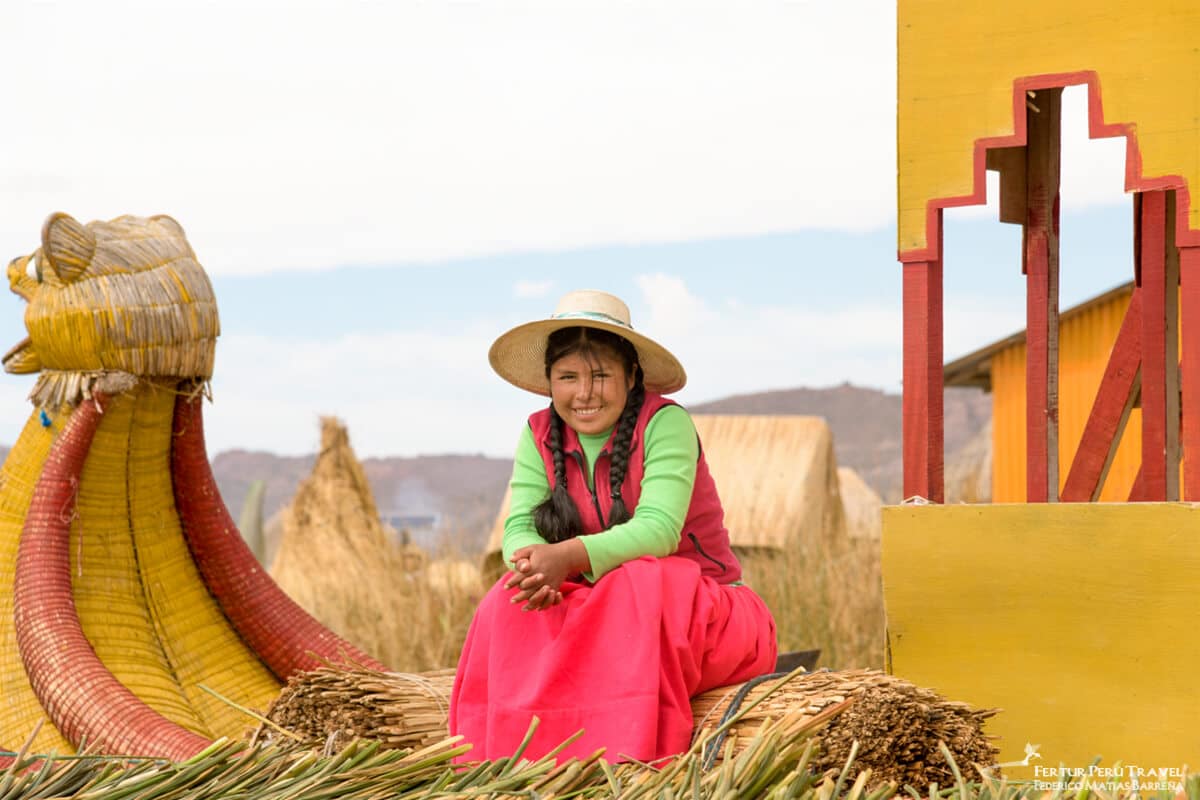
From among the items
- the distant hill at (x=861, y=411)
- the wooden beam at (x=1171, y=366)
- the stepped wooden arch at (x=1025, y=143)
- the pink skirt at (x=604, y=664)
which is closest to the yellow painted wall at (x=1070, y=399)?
the wooden beam at (x=1171, y=366)

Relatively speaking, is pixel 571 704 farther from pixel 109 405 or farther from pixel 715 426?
pixel 715 426


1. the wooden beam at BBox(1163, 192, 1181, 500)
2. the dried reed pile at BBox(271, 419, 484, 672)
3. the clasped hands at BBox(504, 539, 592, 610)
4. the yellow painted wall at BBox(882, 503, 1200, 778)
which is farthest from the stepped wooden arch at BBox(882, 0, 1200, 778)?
the dried reed pile at BBox(271, 419, 484, 672)

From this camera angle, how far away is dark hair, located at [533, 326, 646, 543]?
12.1ft

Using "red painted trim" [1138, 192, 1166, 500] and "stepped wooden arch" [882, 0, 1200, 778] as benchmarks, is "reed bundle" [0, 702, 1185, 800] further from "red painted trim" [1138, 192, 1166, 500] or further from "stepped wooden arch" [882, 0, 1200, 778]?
"red painted trim" [1138, 192, 1166, 500]

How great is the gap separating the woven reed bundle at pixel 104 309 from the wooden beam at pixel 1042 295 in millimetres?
2835

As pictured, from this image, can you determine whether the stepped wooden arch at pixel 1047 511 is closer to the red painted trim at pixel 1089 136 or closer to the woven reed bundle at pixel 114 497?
the red painted trim at pixel 1089 136

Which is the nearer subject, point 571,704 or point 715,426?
point 571,704

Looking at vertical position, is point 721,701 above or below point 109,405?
below

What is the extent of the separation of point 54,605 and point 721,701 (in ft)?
8.21

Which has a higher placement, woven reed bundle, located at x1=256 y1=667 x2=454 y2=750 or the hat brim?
the hat brim

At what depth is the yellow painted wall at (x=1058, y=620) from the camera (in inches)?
155

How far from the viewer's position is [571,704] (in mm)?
3324

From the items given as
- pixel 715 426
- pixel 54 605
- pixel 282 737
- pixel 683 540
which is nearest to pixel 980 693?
pixel 683 540

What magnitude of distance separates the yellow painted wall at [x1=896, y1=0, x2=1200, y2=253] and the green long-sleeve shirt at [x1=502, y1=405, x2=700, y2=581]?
3.64ft
